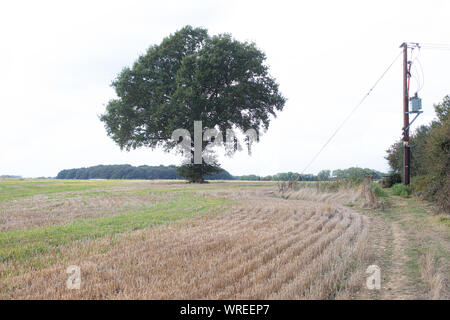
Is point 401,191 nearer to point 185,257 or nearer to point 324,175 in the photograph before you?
point 324,175

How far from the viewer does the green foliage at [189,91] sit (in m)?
25.0

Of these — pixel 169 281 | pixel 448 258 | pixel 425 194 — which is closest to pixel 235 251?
pixel 169 281

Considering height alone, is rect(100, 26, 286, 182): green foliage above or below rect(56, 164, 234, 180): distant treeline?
above

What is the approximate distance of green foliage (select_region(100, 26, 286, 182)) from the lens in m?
25.0

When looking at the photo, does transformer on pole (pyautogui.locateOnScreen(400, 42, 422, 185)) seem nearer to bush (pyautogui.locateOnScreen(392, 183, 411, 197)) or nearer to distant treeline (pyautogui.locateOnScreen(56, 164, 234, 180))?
bush (pyautogui.locateOnScreen(392, 183, 411, 197))

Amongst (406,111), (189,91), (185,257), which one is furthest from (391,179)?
(185,257)

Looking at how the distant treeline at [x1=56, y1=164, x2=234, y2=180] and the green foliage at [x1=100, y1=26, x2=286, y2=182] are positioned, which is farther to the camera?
the distant treeline at [x1=56, y1=164, x2=234, y2=180]

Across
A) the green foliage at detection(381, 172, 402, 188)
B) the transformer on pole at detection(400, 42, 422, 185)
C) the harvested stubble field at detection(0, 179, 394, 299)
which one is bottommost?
the harvested stubble field at detection(0, 179, 394, 299)

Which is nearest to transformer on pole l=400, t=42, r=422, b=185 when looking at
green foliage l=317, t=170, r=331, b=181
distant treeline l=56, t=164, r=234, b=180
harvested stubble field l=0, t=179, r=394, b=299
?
green foliage l=317, t=170, r=331, b=181

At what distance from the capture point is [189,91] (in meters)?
23.7

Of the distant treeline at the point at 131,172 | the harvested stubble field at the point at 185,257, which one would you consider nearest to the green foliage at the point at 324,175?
the harvested stubble field at the point at 185,257

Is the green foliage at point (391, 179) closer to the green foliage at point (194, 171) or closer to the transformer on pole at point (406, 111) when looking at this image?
the transformer on pole at point (406, 111)

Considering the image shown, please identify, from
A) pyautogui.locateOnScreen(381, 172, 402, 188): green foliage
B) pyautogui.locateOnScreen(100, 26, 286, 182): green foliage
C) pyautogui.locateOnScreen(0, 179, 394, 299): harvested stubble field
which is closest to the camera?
pyautogui.locateOnScreen(0, 179, 394, 299): harvested stubble field
